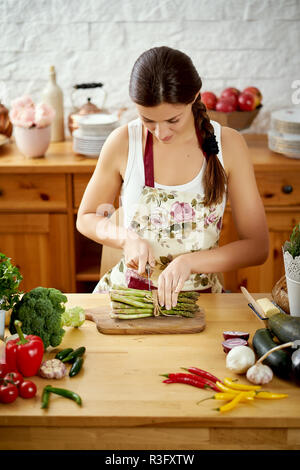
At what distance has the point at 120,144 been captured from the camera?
7.43 ft

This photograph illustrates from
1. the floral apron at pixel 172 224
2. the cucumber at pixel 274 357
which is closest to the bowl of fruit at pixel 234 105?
the floral apron at pixel 172 224

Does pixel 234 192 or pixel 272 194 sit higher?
pixel 234 192

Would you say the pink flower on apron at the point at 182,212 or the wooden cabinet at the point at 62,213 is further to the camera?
the wooden cabinet at the point at 62,213

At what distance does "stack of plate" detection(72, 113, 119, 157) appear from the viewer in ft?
10.3

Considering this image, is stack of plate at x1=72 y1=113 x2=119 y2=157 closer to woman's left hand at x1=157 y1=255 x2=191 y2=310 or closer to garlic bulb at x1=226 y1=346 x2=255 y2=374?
woman's left hand at x1=157 y1=255 x2=191 y2=310

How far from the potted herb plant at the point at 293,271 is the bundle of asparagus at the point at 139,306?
0.29m

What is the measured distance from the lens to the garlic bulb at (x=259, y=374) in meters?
1.52

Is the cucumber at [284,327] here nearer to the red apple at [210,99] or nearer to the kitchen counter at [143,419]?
the kitchen counter at [143,419]

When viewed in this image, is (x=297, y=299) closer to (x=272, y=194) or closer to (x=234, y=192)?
(x=234, y=192)

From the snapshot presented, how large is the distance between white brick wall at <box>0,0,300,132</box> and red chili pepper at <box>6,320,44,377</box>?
→ 7.46 ft

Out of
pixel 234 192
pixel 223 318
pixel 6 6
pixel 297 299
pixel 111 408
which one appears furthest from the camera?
pixel 6 6
